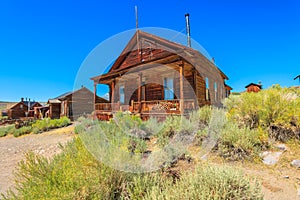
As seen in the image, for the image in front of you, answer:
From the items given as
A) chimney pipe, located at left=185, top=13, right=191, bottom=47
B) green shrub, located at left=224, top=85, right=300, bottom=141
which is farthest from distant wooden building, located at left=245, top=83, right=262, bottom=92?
green shrub, located at left=224, top=85, right=300, bottom=141

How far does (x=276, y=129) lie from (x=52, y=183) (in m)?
5.80

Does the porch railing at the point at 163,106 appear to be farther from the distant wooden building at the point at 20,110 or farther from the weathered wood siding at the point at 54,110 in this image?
the distant wooden building at the point at 20,110

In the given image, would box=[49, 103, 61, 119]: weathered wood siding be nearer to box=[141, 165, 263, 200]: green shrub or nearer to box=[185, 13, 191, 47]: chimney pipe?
box=[185, 13, 191, 47]: chimney pipe

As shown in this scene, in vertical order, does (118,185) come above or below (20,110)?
below

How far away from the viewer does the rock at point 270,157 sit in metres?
3.77

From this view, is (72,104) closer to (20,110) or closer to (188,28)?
(188,28)

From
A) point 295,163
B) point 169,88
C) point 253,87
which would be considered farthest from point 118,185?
point 253,87

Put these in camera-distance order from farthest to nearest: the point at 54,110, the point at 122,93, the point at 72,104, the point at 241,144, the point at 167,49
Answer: the point at 54,110
the point at 72,104
the point at 122,93
the point at 167,49
the point at 241,144

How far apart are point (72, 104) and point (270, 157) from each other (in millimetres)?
22472

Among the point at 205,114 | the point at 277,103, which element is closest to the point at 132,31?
the point at 205,114

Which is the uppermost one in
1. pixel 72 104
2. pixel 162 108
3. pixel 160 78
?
pixel 160 78

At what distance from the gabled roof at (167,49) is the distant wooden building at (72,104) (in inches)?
356

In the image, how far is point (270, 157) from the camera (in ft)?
12.8

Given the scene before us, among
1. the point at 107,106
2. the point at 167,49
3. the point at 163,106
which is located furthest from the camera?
the point at 107,106
